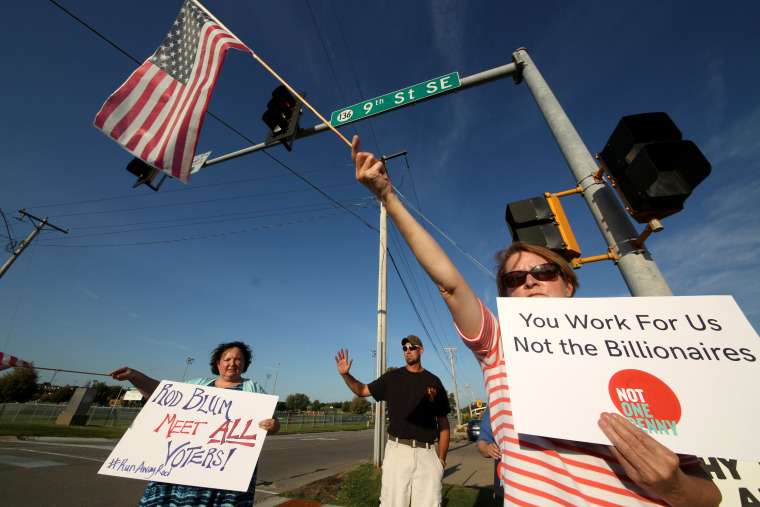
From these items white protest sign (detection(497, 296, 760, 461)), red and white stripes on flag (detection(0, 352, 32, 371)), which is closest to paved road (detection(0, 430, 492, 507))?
red and white stripes on flag (detection(0, 352, 32, 371))

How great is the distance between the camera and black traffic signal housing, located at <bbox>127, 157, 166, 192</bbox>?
5.02 metres

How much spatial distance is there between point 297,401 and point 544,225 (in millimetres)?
88614

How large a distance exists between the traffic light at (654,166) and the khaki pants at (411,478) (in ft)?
10.1

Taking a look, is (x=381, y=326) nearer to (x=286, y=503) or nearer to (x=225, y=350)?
(x=286, y=503)

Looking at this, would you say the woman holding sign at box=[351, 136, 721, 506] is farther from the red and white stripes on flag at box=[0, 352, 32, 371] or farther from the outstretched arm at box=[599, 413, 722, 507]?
the red and white stripes on flag at box=[0, 352, 32, 371]

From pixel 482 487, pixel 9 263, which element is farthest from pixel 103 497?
pixel 9 263

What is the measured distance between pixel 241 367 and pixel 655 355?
324 cm

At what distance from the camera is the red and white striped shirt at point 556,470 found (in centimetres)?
95

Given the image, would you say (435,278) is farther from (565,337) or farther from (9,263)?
(9,263)

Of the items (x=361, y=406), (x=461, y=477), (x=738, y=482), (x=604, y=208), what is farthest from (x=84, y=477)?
(x=361, y=406)

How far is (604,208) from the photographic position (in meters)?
2.35

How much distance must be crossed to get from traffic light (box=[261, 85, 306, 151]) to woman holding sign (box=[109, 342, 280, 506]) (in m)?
2.80

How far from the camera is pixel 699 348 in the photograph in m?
1.04

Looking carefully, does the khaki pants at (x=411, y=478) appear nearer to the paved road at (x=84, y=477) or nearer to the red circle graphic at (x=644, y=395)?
the red circle graphic at (x=644, y=395)
